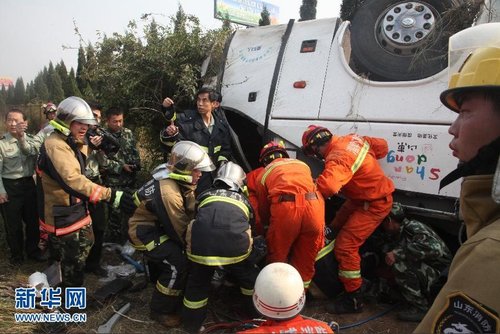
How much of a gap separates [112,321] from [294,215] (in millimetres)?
1632

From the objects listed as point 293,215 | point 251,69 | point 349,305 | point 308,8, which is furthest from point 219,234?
point 308,8

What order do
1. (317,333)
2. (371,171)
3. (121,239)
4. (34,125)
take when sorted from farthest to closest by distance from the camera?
(34,125)
(121,239)
(371,171)
(317,333)

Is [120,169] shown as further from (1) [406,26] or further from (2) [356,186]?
(1) [406,26]

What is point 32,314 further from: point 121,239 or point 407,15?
point 407,15

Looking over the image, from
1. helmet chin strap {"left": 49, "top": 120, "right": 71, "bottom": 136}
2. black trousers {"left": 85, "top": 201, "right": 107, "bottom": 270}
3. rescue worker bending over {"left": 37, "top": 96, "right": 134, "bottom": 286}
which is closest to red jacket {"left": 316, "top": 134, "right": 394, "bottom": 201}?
rescue worker bending over {"left": 37, "top": 96, "right": 134, "bottom": 286}

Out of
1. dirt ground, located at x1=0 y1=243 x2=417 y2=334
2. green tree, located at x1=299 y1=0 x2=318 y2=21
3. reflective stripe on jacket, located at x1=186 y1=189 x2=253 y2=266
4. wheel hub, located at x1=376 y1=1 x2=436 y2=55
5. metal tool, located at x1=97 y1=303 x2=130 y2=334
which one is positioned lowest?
dirt ground, located at x1=0 y1=243 x2=417 y2=334

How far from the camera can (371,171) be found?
312cm

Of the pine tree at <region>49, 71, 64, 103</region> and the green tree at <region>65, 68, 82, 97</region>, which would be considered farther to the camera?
the pine tree at <region>49, 71, 64, 103</region>

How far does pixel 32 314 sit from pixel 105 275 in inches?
38.2

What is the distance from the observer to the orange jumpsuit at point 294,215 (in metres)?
2.98

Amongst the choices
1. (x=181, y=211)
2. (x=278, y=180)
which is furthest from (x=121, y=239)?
(x=278, y=180)

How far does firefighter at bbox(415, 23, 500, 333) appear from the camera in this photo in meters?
0.78

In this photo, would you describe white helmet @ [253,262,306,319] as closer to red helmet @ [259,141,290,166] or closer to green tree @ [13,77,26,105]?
red helmet @ [259,141,290,166]

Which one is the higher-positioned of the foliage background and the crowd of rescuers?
the foliage background
